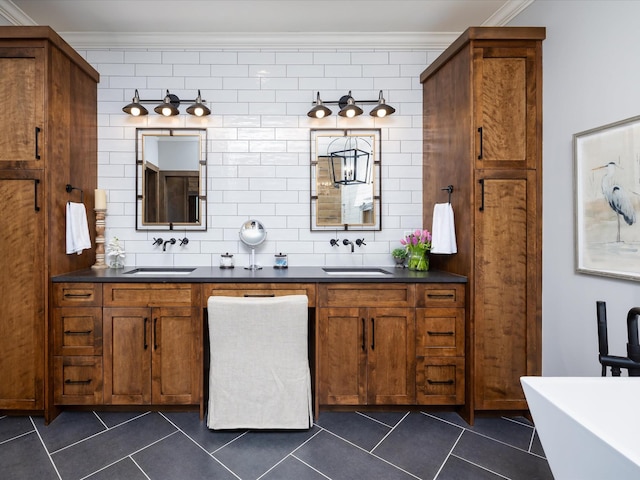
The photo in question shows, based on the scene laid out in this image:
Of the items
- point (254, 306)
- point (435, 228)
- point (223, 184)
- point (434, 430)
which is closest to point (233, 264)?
point (223, 184)

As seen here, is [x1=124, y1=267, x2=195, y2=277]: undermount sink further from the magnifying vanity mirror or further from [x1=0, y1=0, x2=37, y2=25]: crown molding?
[x1=0, y1=0, x2=37, y2=25]: crown molding

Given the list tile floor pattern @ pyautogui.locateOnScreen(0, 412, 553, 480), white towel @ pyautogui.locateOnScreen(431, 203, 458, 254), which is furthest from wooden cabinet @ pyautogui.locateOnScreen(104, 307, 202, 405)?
white towel @ pyautogui.locateOnScreen(431, 203, 458, 254)

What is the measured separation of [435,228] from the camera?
2.57 metres

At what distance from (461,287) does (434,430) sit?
0.92 m

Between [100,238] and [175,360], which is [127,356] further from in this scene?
[100,238]

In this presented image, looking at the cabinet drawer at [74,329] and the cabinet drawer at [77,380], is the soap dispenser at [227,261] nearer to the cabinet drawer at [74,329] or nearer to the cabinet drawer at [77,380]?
the cabinet drawer at [74,329]

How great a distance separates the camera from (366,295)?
7.66ft

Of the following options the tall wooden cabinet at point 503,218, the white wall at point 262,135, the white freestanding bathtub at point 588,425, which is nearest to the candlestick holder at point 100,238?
the white wall at point 262,135

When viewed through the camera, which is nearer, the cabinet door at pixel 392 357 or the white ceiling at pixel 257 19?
the cabinet door at pixel 392 357

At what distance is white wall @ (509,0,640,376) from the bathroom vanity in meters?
0.58

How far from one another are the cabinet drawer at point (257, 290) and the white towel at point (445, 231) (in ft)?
3.18

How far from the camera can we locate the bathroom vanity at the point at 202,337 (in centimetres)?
231

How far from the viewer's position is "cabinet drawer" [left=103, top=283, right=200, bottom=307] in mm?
2311

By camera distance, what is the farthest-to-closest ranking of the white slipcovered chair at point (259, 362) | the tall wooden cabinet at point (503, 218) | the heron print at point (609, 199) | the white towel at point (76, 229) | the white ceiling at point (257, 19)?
the white ceiling at point (257, 19) < the white towel at point (76, 229) < the tall wooden cabinet at point (503, 218) < the white slipcovered chair at point (259, 362) < the heron print at point (609, 199)
